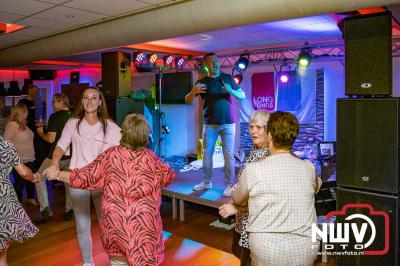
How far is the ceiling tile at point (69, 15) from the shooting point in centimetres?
378

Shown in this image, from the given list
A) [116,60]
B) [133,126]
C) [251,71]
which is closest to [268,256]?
[133,126]

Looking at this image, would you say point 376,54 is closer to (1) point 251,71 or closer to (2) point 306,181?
(2) point 306,181

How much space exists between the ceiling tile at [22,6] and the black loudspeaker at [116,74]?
138 centimetres

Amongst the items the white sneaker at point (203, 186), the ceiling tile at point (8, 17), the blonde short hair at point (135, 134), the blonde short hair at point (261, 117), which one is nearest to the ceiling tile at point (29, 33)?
the ceiling tile at point (8, 17)

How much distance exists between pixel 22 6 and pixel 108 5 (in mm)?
836

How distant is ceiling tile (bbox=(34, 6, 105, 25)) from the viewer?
3.78 meters

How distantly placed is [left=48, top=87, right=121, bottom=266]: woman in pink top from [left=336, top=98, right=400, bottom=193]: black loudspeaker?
1695 millimetres

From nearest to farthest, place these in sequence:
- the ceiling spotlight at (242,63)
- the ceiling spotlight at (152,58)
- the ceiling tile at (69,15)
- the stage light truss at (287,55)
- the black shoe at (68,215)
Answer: the ceiling tile at (69,15) < the black shoe at (68,215) < the stage light truss at (287,55) < the ceiling spotlight at (152,58) < the ceiling spotlight at (242,63)

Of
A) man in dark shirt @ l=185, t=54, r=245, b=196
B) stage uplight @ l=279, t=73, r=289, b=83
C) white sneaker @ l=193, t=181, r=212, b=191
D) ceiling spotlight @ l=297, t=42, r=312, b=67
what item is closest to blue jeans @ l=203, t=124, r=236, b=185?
man in dark shirt @ l=185, t=54, r=245, b=196

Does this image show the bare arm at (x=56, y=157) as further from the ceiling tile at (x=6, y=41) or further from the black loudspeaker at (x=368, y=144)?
the ceiling tile at (x=6, y=41)

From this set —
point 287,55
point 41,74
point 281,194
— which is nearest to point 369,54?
point 281,194

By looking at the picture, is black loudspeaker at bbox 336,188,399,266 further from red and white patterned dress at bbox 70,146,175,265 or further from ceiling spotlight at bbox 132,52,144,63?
ceiling spotlight at bbox 132,52,144,63

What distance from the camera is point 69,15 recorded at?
3.99m

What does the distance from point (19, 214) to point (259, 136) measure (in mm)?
1629
